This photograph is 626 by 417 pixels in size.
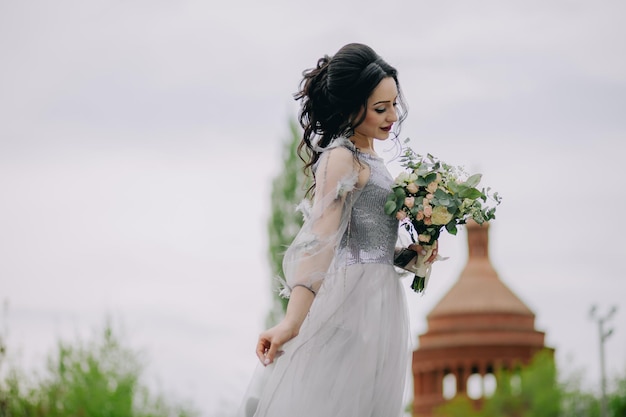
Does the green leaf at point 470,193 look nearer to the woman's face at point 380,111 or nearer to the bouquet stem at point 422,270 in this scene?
the bouquet stem at point 422,270

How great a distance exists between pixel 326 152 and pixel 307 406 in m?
0.79

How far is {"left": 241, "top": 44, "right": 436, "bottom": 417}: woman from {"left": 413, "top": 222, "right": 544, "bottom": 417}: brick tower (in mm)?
54673

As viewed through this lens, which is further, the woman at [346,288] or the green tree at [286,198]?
the green tree at [286,198]

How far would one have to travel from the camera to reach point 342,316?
4.60 m

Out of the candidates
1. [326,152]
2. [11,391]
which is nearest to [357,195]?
[326,152]

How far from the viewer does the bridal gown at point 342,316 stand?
4.55 metres

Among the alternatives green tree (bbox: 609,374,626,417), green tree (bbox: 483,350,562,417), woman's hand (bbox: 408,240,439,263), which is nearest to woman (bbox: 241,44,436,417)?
woman's hand (bbox: 408,240,439,263)

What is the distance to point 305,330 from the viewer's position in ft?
15.0

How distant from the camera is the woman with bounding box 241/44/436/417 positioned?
4547mm

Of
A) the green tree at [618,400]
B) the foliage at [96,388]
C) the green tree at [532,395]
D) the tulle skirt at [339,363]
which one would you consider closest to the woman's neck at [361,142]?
the tulle skirt at [339,363]

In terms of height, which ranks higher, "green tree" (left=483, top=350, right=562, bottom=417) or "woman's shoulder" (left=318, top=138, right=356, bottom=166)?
"green tree" (left=483, top=350, right=562, bottom=417)

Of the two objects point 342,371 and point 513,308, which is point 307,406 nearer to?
point 342,371

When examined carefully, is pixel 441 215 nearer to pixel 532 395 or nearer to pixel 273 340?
pixel 273 340

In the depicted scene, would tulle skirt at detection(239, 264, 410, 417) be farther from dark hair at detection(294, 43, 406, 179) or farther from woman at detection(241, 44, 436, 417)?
dark hair at detection(294, 43, 406, 179)
